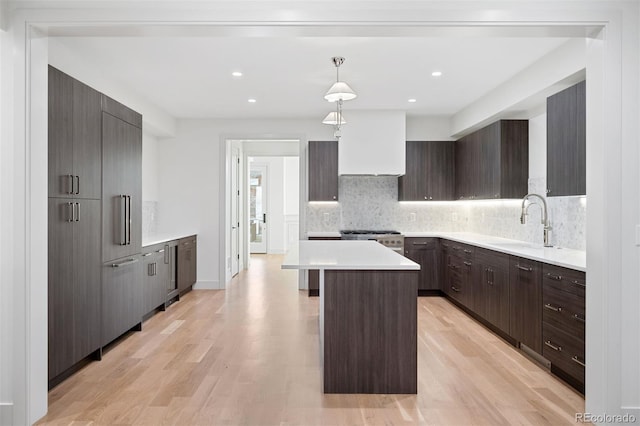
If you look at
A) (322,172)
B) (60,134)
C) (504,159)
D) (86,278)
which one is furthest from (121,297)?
(504,159)

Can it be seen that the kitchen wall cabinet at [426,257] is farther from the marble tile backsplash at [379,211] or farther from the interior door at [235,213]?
the interior door at [235,213]

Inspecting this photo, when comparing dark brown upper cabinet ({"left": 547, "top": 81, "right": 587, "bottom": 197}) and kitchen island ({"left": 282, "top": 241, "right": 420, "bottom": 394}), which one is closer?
kitchen island ({"left": 282, "top": 241, "right": 420, "bottom": 394})

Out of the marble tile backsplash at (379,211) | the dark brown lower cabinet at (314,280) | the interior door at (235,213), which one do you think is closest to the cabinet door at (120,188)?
the dark brown lower cabinet at (314,280)

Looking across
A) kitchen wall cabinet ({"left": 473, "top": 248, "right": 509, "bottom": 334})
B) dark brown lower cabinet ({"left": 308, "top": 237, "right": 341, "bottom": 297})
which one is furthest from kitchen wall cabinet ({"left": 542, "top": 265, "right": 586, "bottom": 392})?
dark brown lower cabinet ({"left": 308, "top": 237, "right": 341, "bottom": 297})

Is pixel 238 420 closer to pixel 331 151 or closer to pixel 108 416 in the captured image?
pixel 108 416

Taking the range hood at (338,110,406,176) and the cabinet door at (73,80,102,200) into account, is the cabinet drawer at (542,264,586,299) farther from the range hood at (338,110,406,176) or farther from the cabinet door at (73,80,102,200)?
the cabinet door at (73,80,102,200)

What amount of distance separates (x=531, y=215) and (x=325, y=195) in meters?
A: 2.78

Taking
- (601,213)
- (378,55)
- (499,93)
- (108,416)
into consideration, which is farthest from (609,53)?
(108,416)

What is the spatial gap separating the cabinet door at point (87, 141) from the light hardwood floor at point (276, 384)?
→ 4.68ft

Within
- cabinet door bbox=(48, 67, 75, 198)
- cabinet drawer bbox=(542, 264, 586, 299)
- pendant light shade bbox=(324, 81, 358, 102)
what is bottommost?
cabinet drawer bbox=(542, 264, 586, 299)

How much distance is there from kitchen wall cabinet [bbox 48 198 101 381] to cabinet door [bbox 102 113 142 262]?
7.8 inches

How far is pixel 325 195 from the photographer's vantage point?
6.46 meters

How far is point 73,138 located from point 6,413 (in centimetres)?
183

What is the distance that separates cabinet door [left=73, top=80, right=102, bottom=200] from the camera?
→ 3242mm
